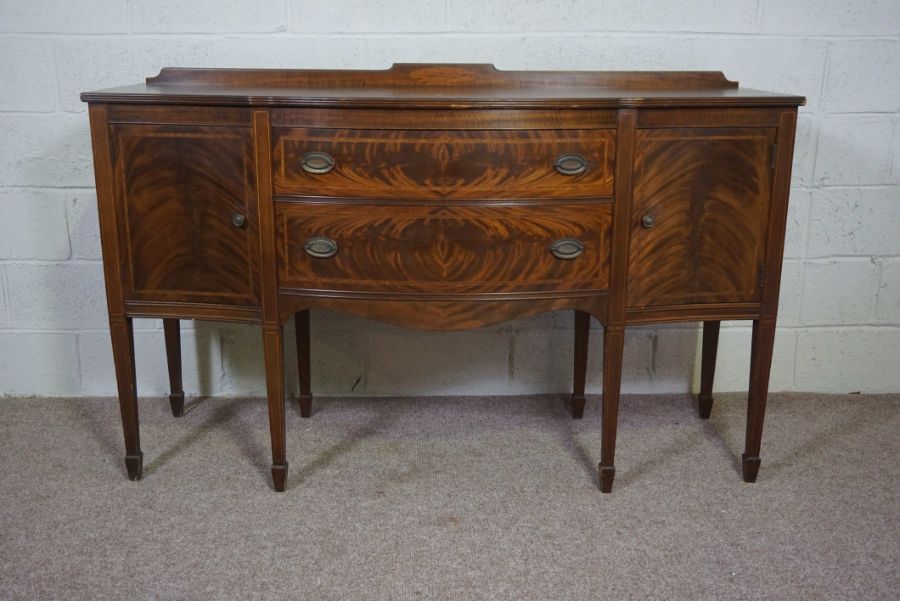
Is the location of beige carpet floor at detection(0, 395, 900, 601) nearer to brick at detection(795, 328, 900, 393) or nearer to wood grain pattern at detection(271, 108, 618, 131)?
brick at detection(795, 328, 900, 393)

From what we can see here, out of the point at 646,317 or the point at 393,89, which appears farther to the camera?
the point at 393,89

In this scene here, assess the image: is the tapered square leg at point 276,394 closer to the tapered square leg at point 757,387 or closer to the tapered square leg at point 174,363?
the tapered square leg at point 174,363

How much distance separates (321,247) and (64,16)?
1.20 meters

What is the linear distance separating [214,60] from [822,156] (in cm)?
187

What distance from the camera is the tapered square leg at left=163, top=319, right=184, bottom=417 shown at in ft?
8.57

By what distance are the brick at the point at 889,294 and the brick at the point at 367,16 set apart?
5.29ft

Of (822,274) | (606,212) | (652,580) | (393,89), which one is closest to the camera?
(652,580)

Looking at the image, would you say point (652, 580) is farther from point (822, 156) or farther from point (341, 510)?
point (822, 156)

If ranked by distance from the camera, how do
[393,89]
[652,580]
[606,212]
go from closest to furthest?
[652,580] → [606,212] → [393,89]

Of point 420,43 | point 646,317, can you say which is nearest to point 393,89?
point 420,43

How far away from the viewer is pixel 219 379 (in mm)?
2811

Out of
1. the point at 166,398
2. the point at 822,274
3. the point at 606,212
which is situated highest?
the point at 606,212

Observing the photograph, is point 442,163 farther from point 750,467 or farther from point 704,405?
point 704,405

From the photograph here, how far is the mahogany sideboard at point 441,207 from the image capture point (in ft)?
6.35
